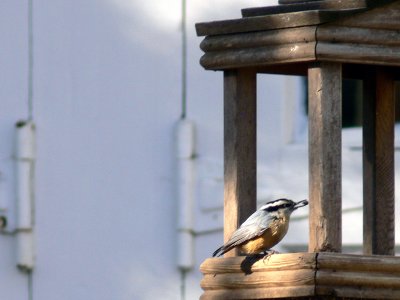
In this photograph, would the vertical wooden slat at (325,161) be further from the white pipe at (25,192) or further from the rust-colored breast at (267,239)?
the white pipe at (25,192)

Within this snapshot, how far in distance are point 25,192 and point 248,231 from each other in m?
2.54

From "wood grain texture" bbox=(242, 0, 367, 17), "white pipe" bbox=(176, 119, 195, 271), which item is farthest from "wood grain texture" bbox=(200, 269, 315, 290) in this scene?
"white pipe" bbox=(176, 119, 195, 271)

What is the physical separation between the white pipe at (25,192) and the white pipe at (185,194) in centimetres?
67

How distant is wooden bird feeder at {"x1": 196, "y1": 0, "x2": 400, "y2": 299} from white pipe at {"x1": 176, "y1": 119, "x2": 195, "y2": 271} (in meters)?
2.02

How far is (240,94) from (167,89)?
2.19 metres

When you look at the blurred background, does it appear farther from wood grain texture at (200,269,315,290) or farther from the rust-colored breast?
wood grain texture at (200,269,315,290)

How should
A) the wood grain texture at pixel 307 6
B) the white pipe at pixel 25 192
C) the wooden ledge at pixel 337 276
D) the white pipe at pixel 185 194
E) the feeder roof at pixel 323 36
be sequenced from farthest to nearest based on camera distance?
the white pipe at pixel 25 192
the white pipe at pixel 185 194
the wood grain texture at pixel 307 6
the feeder roof at pixel 323 36
the wooden ledge at pixel 337 276

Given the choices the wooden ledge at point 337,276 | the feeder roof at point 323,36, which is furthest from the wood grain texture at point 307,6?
the wooden ledge at point 337,276

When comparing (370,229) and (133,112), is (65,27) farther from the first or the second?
(370,229)

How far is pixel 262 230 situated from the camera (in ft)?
14.2

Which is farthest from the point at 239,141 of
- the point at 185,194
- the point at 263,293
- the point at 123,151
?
the point at 123,151

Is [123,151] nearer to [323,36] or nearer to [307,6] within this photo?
[307,6]

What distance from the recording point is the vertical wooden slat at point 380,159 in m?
4.52

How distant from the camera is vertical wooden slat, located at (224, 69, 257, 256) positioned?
173 inches
